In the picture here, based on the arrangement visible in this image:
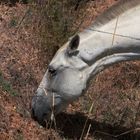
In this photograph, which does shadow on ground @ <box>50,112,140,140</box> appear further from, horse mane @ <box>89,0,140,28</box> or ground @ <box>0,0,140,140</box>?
horse mane @ <box>89,0,140,28</box>

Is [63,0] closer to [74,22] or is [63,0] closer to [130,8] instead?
[74,22]

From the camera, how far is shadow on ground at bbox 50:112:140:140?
5.74 meters

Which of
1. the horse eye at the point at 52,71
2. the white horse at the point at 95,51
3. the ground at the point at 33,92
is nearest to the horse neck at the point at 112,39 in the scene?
the white horse at the point at 95,51

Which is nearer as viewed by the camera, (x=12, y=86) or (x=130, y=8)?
(x=130, y=8)

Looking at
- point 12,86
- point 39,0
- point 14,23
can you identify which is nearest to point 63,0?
point 39,0

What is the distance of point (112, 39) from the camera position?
5270mm

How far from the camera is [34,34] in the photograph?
674cm

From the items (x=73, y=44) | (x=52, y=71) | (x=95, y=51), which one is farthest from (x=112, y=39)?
(x=52, y=71)

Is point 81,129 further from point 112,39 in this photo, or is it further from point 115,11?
point 115,11

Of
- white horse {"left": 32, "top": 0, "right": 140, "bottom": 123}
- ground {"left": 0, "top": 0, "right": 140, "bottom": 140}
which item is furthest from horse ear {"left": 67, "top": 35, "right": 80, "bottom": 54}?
ground {"left": 0, "top": 0, "right": 140, "bottom": 140}

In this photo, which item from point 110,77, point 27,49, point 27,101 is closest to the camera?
point 27,101

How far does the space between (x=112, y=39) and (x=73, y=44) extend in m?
0.34

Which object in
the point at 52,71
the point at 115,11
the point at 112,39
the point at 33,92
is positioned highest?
the point at 115,11

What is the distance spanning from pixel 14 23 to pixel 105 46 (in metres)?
1.74
